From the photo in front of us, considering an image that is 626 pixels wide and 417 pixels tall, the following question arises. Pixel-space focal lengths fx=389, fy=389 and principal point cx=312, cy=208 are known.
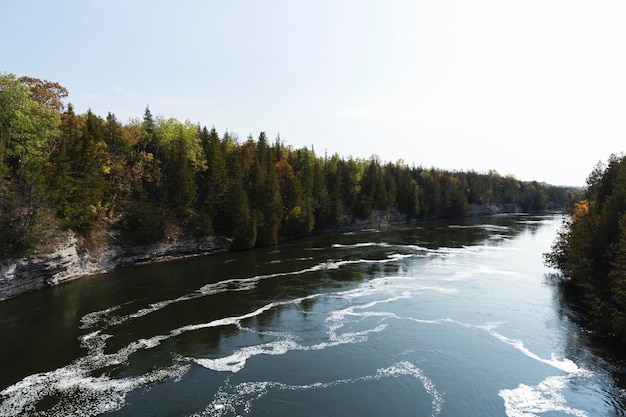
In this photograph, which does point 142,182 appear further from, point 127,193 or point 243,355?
point 243,355

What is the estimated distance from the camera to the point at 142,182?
186 ft

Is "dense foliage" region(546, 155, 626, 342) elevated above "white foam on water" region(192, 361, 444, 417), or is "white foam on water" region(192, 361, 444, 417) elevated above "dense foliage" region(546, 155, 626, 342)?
"dense foliage" region(546, 155, 626, 342)

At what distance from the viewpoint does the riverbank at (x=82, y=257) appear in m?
34.1

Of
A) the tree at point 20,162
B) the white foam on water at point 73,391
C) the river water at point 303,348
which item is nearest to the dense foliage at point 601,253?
the river water at point 303,348

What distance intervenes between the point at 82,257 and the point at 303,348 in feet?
102

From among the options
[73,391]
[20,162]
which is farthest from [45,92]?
[73,391]

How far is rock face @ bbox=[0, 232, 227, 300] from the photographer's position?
33719 mm

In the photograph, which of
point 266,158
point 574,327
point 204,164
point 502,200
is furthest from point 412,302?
point 502,200

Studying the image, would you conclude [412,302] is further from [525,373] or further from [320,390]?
[320,390]

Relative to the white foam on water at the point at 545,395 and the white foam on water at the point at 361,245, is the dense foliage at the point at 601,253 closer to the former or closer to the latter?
the white foam on water at the point at 545,395

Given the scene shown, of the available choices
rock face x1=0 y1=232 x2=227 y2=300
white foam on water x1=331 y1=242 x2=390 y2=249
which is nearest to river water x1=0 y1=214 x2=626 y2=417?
rock face x1=0 y1=232 x2=227 y2=300

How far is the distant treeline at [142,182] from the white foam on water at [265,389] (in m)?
26.9

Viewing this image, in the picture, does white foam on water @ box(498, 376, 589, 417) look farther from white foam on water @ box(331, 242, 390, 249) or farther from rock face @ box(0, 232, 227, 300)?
white foam on water @ box(331, 242, 390, 249)

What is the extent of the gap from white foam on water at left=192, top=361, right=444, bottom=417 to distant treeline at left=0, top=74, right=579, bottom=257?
26.9 meters
